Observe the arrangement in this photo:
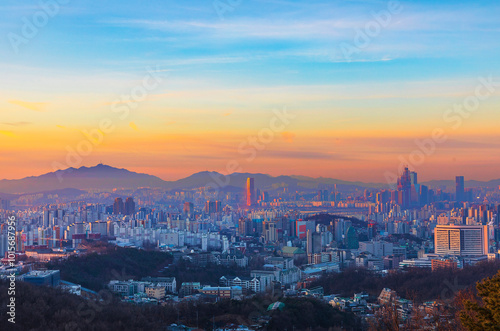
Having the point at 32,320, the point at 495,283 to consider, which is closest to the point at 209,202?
the point at 32,320

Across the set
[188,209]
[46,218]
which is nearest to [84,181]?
[188,209]

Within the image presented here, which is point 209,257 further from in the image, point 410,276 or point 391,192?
point 391,192

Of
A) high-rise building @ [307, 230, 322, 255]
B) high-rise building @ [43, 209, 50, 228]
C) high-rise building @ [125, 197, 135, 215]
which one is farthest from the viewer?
high-rise building @ [125, 197, 135, 215]

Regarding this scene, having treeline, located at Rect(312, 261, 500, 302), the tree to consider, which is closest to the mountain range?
treeline, located at Rect(312, 261, 500, 302)

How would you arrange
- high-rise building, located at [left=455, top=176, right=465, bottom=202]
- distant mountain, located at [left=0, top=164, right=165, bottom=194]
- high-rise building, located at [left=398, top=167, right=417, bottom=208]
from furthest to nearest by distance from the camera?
high-rise building, located at [left=455, top=176, right=465, bottom=202], high-rise building, located at [left=398, top=167, right=417, bottom=208], distant mountain, located at [left=0, top=164, right=165, bottom=194]

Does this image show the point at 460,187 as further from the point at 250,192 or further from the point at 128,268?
the point at 128,268

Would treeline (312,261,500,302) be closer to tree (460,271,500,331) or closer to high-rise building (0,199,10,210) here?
tree (460,271,500,331)

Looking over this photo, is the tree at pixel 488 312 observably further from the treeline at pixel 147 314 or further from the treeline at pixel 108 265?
the treeline at pixel 108 265

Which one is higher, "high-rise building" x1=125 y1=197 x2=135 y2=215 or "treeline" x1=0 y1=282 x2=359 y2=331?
"high-rise building" x1=125 y1=197 x2=135 y2=215
